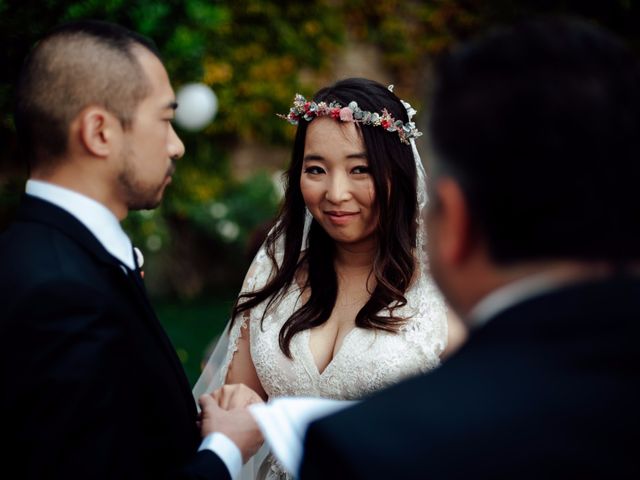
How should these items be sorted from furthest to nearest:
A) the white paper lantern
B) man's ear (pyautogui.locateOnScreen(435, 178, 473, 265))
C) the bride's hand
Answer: the white paper lantern
the bride's hand
man's ear (pyautogui.locateOnScreen(435, 178, 473, 265))

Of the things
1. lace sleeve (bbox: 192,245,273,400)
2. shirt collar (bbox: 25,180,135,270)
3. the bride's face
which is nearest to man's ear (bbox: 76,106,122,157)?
shirt collar (bbox: 25,180,135,270)

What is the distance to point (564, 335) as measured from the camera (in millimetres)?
997

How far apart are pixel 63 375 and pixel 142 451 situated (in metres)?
0.34

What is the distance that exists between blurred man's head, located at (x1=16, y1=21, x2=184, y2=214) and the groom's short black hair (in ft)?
3.25

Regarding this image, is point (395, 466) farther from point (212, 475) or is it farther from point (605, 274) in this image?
point (212, 475)

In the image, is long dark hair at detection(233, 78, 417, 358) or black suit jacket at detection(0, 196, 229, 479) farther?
long dark hair at detection(233, 78, 417, 358)

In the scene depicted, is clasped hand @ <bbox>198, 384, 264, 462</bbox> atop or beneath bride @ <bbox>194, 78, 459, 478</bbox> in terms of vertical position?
beneath

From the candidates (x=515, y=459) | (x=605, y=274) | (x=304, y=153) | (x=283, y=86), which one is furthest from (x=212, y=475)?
(x=283, y=86)

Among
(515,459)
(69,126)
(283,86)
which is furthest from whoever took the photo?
(283,86)

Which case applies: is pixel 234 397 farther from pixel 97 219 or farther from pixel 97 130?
pixel 97 130

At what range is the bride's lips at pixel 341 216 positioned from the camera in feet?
9.44

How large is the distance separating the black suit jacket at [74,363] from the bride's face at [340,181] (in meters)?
1.23

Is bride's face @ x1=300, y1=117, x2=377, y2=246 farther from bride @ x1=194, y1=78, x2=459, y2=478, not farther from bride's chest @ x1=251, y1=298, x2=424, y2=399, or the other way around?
bride's chest @ x1=251, y1=298, x2=424, y2=399

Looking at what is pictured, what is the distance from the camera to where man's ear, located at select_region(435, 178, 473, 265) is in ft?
3.69
